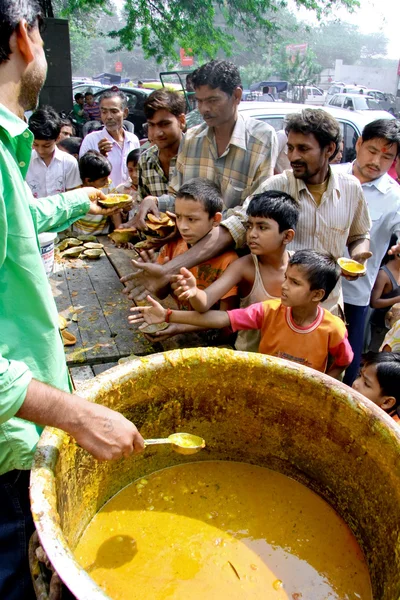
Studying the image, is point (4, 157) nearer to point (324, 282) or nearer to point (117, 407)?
point (117, 407)

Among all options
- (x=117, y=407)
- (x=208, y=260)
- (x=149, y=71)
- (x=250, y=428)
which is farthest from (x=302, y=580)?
(x=149, y=71)

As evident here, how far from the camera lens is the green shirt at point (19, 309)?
1.08 m

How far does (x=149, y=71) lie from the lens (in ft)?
207

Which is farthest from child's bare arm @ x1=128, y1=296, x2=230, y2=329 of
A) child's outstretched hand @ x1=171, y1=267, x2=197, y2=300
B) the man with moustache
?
the man with moustache

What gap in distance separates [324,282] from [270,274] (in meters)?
0.37

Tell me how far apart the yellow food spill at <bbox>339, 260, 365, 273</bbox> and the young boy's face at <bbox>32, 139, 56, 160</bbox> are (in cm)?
306

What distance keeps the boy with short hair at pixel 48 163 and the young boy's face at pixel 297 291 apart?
2.99 m

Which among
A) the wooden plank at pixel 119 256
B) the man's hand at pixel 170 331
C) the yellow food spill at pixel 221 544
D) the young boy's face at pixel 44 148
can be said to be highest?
the young boy's face at pixel 44 148

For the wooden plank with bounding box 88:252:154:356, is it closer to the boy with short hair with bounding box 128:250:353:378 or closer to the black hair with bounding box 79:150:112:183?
the boy with short hair with bounding box 128:250:353:378

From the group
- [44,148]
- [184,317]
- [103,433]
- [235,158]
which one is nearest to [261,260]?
[184,317]

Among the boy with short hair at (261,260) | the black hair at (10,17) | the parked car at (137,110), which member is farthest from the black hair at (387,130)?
the parked car at (137,110)

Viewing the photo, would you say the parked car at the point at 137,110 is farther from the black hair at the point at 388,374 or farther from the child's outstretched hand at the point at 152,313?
the black hair at the point at 388,374

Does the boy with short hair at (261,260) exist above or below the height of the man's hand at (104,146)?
below

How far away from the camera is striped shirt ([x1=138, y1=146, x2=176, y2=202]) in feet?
11.6
